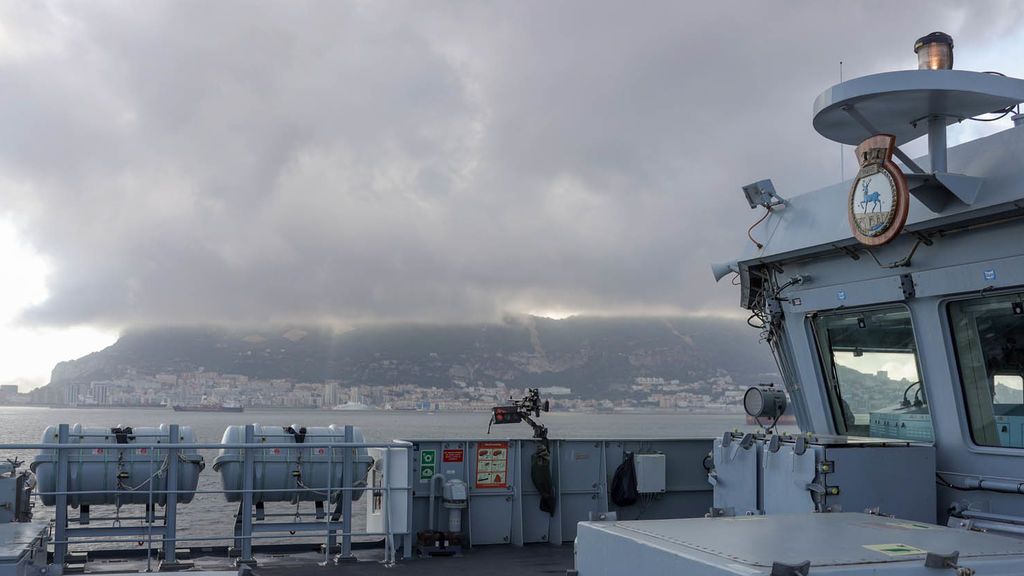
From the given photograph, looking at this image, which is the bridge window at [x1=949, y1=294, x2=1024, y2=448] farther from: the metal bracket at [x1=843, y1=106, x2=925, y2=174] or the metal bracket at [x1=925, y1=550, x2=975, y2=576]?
the metal bracket at [x1=925, y1=550, x2=975, y2=576]

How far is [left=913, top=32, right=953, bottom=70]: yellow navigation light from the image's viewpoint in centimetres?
776

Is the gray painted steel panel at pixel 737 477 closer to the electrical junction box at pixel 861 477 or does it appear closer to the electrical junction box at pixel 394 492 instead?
the electrical junction box at pixel 861 477

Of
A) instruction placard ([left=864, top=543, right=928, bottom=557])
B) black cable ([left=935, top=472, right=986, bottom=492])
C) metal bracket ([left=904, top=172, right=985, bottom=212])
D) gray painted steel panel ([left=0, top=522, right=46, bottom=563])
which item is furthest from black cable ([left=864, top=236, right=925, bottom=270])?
gray painted steel panel ([left=0, top=522, right=46, bottom=563])

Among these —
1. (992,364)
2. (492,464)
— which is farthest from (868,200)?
(492,464)

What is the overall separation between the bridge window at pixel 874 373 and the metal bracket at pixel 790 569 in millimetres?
6906

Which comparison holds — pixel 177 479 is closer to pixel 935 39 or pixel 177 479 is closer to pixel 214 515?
pixel 935 39

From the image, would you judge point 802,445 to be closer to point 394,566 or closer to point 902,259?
point 902,259

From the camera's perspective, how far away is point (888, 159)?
7.73 m

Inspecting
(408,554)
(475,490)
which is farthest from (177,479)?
(475,490)

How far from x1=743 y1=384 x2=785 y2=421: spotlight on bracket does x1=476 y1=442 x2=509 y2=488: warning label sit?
341cm

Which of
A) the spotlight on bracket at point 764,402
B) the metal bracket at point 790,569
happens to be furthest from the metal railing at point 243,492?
the metal bracket at point 790,569

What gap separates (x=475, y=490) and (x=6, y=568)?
8237mm

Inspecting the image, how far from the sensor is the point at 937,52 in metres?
7.79

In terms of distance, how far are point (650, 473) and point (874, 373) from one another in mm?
4066
